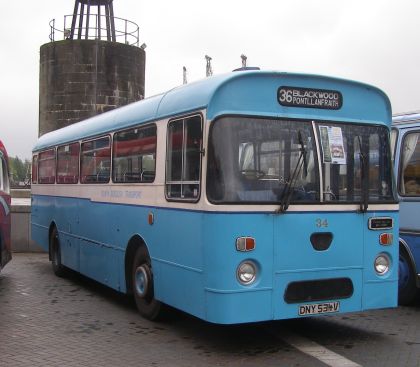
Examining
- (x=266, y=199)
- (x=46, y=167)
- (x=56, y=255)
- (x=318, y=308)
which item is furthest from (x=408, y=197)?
(x=46, y=167)

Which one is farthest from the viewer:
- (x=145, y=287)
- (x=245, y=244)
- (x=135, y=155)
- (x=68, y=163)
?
(x=68, y=163)

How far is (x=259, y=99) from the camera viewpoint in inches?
247

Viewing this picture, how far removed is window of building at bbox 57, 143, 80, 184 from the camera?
1068 cm

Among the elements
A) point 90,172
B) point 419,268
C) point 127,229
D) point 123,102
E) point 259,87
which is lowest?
point 419,268

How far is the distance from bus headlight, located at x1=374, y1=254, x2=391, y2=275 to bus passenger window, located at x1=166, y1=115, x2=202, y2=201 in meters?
2.18

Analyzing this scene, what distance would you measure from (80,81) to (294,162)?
22.6 metres

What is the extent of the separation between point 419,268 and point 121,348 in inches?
171

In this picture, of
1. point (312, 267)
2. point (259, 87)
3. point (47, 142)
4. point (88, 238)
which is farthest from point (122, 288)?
point (47, 142)

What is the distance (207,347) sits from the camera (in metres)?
6.61

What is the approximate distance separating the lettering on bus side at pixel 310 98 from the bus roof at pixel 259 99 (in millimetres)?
40

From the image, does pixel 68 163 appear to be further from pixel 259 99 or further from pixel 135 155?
pixel 259 99

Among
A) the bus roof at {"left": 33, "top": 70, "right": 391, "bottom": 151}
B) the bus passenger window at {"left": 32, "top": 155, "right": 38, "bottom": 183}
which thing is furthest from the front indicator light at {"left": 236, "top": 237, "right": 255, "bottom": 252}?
the bus passenger window at {"left": 32, "top": 155, "right": 38, "bottom": 183}

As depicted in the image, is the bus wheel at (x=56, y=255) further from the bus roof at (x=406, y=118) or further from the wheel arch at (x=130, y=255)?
the bus roof at (x=406, y=118)

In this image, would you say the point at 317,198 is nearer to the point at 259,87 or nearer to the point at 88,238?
the point at 259,87
